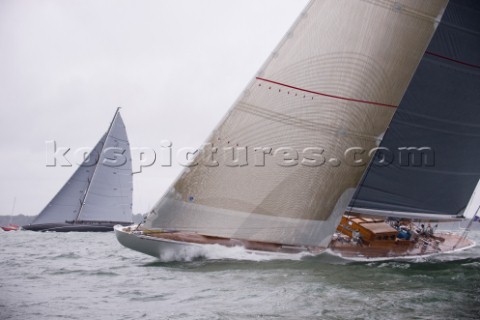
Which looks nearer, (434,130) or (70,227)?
(434,130)

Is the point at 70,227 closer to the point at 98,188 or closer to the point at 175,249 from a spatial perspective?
the point at 98,188

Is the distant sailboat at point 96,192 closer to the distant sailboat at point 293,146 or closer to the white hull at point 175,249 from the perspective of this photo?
the white hull at point 175,249

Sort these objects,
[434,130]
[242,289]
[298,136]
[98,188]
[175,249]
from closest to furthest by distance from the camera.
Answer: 1. [242,289]
2. [175,249]
3. [298,136]
4. [434,130]
5. [98,188]

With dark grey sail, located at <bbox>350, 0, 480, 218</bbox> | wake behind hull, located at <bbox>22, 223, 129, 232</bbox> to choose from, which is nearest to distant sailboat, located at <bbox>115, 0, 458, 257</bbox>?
dark grey sail, located at <bbox>350, 0, 480, 218</bbox>

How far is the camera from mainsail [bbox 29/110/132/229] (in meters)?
42.4

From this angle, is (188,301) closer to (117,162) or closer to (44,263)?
(44,263)

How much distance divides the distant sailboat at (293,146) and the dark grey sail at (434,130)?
254 centimetres

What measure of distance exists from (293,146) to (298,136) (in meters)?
0.33

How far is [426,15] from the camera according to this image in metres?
13.3

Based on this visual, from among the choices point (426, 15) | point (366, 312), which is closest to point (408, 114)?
point (426, 15)

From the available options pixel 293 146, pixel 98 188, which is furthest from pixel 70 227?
pixel 293 146

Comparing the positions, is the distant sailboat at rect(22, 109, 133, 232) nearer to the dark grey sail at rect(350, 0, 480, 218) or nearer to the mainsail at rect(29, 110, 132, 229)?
the mainsail at rect(29, 110, 132, 229)

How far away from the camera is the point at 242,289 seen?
8.98 m

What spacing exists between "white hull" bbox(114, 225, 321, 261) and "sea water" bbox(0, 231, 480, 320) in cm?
7
